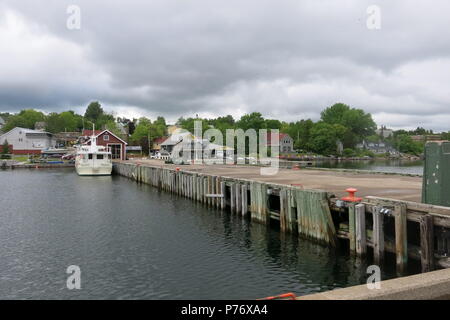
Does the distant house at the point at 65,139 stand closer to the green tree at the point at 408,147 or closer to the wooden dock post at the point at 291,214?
the wooden dock post at the point at 291,214

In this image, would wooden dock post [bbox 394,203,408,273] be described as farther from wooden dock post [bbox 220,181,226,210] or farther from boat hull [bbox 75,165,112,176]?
boat hull [bbox 75,165,112,176]

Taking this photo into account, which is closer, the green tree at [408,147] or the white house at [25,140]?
the white house at [25,140]

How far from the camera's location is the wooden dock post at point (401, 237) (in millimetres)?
11695

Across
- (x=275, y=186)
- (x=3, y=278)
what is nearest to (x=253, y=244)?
(x=275, y=186)

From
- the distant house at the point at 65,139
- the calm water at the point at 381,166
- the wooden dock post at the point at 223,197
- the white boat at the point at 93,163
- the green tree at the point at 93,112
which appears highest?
the green tree at the point at 93,112

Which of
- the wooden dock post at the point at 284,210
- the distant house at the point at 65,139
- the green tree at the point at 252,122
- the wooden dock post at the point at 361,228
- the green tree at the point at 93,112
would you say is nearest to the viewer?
the wooden dock post at the point at 361,228

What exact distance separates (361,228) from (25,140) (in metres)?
111

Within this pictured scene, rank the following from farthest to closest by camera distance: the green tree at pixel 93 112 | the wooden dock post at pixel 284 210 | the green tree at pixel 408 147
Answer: the green tree at pixel 93 112 < the green tree at pixel 408 147 < the wooden dock post at pixel 284 210

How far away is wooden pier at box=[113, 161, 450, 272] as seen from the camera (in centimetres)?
1087

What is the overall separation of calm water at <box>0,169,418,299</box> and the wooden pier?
0.68 m

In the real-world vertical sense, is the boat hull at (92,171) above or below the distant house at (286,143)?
below

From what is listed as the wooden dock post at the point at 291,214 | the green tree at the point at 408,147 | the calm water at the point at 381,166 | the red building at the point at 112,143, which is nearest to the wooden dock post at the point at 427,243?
the wooden dock post at the point at 291,214

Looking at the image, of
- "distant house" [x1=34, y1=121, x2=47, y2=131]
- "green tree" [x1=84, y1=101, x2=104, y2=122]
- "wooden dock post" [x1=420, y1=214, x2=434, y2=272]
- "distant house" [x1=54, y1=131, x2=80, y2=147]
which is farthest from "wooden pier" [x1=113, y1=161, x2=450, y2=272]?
"green tree" [x1=84, y1=101, x2=104, y2=122]
